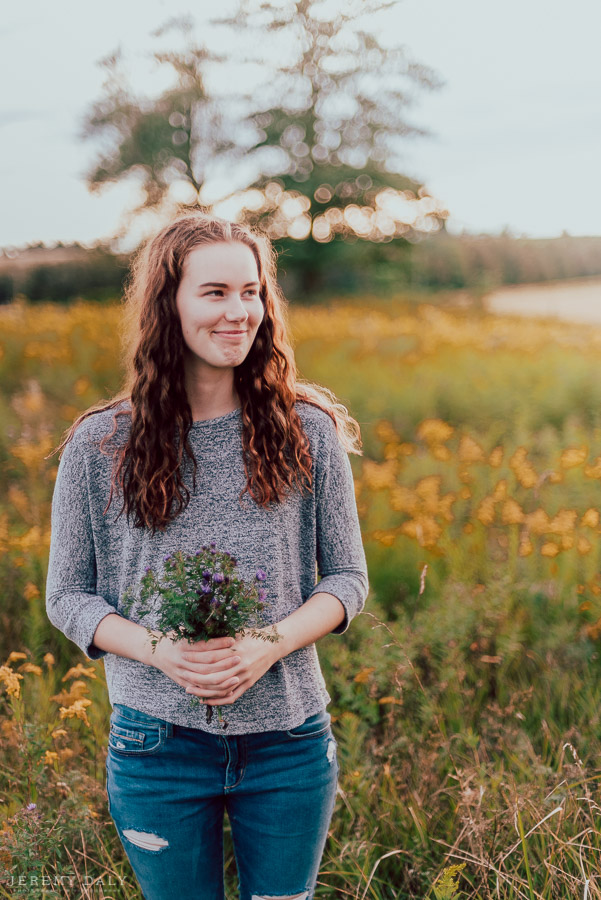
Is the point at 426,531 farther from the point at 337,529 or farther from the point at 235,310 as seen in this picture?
the point at 235,310

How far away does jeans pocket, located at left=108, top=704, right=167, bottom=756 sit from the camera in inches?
56.9

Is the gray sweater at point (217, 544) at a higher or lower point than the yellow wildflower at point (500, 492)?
higher

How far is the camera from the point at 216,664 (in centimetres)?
130

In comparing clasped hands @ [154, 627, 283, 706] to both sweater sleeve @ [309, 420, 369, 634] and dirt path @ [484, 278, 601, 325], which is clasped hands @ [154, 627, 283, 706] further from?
dirt path @ [484, 278, 601, 325]

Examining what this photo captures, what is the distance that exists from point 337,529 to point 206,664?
1.40 ft

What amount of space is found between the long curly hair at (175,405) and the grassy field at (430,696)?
60 cm

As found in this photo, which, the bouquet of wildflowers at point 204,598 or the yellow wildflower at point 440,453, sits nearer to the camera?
the bouquet of wildflowers at point 204,598

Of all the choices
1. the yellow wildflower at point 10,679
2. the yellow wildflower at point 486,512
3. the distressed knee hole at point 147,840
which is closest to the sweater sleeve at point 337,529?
the distressed knee hole at point 147,840

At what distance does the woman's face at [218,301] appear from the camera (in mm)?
1482

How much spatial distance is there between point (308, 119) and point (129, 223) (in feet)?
21.0

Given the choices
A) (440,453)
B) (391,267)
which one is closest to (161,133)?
(391,267)

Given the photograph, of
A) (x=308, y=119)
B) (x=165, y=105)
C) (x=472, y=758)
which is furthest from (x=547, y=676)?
(x=165, y=105)

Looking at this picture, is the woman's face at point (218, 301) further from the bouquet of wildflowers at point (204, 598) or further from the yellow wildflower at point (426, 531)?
the yellow wildflower at point (426, 531)

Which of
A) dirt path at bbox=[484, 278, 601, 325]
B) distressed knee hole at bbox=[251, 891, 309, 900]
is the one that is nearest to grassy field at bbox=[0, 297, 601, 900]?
distressed knee hole at bbox=[251, 891, 309, 900]
